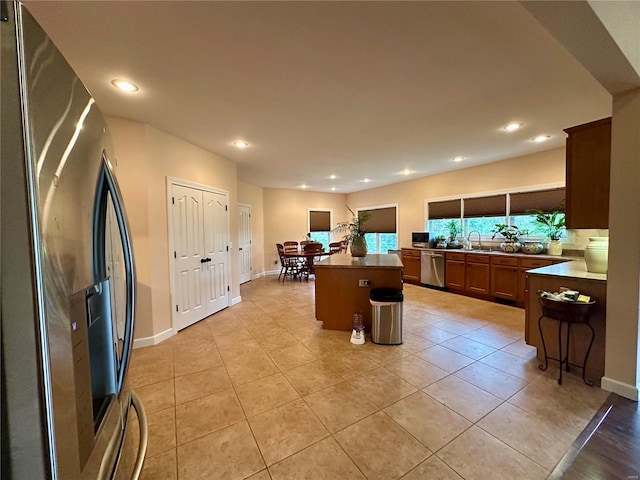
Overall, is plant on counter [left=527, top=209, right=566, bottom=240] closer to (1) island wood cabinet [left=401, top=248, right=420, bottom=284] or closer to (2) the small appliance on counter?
(2) the small appliance on counter

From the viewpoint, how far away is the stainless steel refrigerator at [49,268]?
41cm

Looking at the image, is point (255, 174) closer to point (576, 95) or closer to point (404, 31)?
point (404, 31)

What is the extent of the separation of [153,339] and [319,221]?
248 inches

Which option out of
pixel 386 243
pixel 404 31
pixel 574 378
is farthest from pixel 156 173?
pixel 386 243

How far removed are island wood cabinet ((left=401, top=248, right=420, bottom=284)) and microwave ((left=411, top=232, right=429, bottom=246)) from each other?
25cm

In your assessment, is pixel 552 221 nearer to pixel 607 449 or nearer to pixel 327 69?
pixel 607 449

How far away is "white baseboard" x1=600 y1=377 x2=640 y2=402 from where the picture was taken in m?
2.01

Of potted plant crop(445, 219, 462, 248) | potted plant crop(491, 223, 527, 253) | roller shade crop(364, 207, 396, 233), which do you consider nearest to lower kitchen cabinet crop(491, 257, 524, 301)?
potted plant crop(491, 223, 527, 253)

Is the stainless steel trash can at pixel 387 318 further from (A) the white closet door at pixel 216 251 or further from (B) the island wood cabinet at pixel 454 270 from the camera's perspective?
(B) the island wood cabinet at pixel 454 270

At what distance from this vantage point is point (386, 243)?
26.1ft

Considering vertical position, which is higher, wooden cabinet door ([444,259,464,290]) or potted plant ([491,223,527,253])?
potted plant ([491,223,527,253])

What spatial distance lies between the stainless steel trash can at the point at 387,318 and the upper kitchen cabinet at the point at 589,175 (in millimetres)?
1948

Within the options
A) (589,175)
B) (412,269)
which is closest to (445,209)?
(412,269)

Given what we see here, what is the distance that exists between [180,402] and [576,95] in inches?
183
